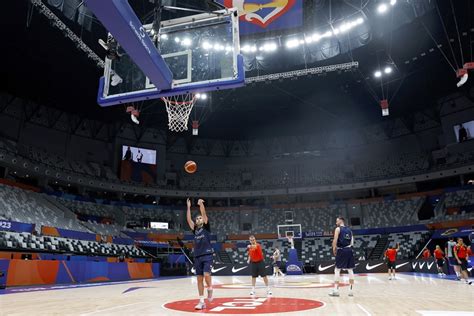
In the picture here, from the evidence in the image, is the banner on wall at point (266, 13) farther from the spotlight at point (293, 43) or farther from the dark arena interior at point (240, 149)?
the spotlight at point (293, 43)

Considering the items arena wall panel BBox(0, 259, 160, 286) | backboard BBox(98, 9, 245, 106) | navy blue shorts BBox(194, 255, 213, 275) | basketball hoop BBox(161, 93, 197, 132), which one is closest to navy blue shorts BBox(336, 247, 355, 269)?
navy blue shorts BBox(194, 255, 213, 275)

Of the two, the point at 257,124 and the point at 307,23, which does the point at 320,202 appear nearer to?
the point at 257,124

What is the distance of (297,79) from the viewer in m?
30.1

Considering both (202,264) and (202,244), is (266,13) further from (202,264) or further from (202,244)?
(202,264)

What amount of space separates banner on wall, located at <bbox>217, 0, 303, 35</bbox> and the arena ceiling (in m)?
2.66

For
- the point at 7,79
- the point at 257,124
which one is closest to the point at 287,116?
the point at 257,124

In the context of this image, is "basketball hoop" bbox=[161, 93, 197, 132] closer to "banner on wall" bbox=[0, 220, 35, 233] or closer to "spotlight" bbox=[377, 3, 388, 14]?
"banner on wall" bbox=[0, 220, 35, 233]

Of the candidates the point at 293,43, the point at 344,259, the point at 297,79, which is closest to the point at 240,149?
the point at 297,79

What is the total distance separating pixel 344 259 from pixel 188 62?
22.2 ft

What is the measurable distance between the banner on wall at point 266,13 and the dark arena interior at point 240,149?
0.10 meters

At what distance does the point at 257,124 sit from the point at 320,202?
1234 centimetres

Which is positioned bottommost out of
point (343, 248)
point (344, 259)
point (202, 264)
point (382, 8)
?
point (344, 259)

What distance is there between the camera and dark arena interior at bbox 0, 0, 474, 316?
9.84 m

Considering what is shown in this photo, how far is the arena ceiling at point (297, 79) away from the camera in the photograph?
2347cm
